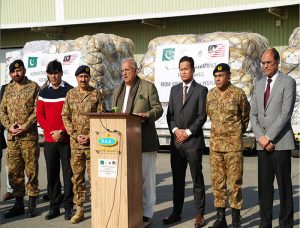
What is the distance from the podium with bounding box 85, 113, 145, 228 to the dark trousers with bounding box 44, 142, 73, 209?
106 cm

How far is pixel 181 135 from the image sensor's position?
5.46 meters

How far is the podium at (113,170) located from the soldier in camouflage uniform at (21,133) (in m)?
1.45

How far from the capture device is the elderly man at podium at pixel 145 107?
17.7ft

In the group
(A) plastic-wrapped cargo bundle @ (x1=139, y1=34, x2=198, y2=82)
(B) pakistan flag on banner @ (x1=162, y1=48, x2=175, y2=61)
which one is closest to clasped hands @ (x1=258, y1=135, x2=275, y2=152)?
(B) pakistan flag on banner @ (x1=162, y1=48, x2=175, y2=61)

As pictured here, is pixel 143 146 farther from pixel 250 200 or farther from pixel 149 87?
pixel 250 200

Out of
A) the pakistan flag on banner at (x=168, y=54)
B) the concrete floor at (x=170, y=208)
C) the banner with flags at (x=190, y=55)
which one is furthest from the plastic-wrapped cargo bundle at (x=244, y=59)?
the concrete floor at (x=170, y=208)

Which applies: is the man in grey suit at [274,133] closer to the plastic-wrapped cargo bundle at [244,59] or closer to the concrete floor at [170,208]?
the concrete floor at [170,208]

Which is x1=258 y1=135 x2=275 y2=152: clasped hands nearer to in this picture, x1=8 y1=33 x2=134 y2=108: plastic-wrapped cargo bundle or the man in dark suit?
the man in dark suit

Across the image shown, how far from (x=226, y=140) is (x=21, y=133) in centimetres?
268

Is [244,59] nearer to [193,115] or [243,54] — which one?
[243,54]

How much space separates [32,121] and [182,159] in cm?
204

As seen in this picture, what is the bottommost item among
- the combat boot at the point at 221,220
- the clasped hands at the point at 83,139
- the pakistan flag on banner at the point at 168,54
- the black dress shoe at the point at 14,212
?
the black dress shoe at the point at 14,212

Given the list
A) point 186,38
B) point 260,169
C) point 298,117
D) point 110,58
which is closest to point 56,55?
point 110,58

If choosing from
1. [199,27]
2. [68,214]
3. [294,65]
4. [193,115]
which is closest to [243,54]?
[294,65]
